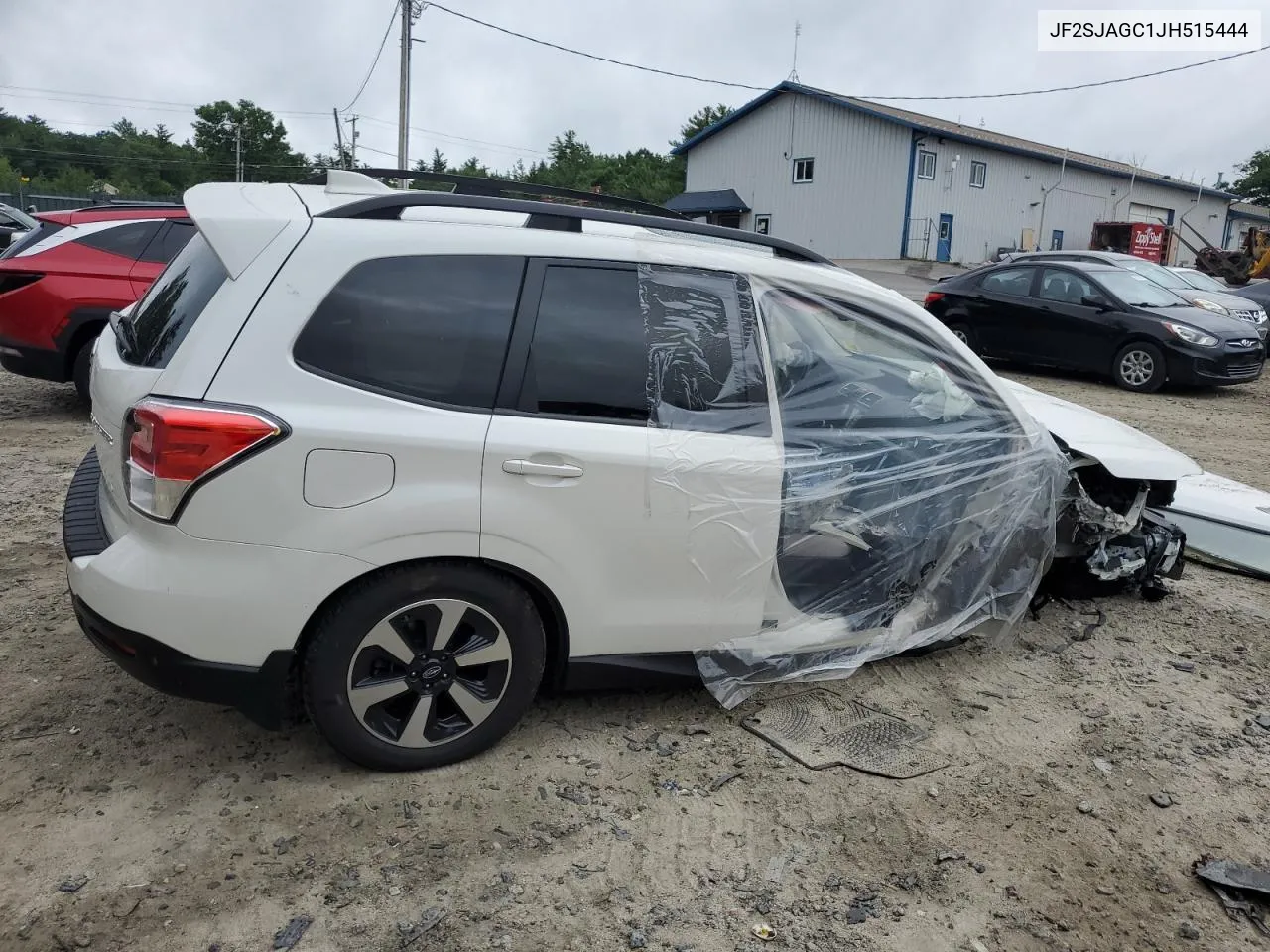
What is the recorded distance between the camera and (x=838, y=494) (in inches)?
126

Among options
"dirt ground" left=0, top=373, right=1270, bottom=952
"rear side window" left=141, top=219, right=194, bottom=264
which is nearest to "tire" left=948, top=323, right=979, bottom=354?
"dirt ground" left=0, top=373, right=1270, bottom=952

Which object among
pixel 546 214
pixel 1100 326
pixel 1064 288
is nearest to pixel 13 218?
pixel 1064 288

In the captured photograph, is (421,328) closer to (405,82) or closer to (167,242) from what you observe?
(167,242)

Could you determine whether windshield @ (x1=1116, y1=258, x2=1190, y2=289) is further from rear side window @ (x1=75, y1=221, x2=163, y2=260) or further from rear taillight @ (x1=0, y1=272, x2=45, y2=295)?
rear taillight @ (x1=0, y1=272, x2=45, y2=295)

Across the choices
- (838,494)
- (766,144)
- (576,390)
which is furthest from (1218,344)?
(766,144)

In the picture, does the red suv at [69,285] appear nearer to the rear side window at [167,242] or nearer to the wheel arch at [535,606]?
the rear side window at [167,242]

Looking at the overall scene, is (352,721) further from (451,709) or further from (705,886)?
(705,886)

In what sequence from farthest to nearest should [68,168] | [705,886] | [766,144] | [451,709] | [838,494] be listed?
[68,168] < [766,144] < [838,494] < [451,709] < [705,886]

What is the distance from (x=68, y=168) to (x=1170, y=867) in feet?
288

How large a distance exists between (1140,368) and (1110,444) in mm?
7941

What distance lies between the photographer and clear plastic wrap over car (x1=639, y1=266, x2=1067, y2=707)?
3012 millimetres

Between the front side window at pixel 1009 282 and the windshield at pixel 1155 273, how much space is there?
4.07 feet

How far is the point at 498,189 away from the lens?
11.7 feet

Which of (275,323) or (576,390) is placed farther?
(576,390)
